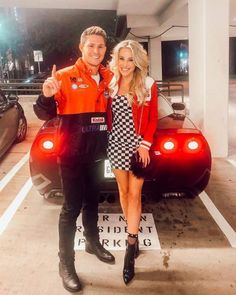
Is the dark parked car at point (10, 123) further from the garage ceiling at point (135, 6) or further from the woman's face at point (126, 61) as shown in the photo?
the woman's face at point (126, 61)

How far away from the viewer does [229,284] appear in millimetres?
2859

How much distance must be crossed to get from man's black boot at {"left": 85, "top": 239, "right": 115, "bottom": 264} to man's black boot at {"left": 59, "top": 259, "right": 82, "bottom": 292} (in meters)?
0.34

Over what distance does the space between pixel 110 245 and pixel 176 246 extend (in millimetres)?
608

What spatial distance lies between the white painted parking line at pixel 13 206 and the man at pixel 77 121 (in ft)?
4.17

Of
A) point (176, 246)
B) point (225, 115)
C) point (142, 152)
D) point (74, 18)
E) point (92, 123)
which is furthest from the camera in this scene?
point (74, 18)

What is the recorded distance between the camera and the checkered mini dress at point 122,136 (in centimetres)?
291

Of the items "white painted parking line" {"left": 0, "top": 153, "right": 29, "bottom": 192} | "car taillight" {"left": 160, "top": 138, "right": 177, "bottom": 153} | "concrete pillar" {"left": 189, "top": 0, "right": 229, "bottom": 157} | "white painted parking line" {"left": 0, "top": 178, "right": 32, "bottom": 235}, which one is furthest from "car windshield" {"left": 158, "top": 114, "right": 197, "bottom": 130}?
"white painted parking line" {"left": 0, "top": 153, "right": 29, "bottom": 192}

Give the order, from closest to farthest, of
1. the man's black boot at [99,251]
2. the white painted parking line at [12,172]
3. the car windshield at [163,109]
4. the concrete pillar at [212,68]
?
the man's black boot at [99,251]
the car windshield at [163,109]
the white painted parking line at [12,172]
the concrete pillar at [212,68]

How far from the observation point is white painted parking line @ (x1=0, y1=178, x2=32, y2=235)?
13.5 feet

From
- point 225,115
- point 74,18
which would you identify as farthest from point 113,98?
point 74,18

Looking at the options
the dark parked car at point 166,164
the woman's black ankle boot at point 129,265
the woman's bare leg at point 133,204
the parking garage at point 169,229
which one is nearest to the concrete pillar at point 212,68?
the parking garage at point 169,229

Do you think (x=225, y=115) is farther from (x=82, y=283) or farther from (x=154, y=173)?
(x=82, y=283)

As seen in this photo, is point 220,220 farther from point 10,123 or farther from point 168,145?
point 10,123

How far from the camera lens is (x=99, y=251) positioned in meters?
3.27
